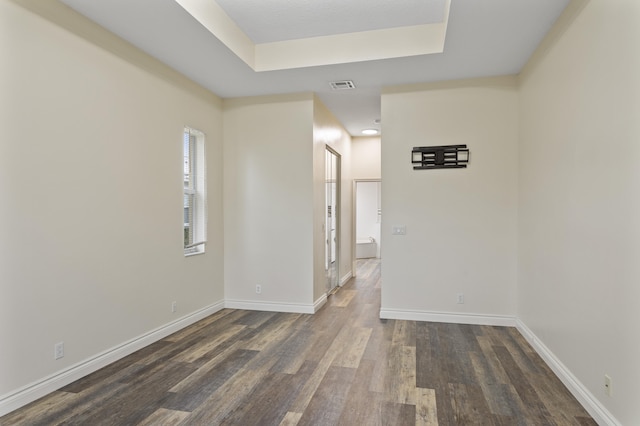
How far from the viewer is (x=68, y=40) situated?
281 centimetres

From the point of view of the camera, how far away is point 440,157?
14.4 ft

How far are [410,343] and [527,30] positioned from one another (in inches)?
116

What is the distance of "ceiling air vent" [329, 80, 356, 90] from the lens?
4359mm

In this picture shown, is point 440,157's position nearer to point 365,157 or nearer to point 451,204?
point 451,204

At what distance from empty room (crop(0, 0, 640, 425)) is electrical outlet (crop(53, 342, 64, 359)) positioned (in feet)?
0.18

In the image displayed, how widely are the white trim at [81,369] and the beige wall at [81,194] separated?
4cm

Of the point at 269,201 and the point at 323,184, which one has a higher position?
the point at 323,184

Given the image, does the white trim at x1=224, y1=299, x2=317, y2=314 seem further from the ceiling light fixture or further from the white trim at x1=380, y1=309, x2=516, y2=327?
the ceiling light fixture

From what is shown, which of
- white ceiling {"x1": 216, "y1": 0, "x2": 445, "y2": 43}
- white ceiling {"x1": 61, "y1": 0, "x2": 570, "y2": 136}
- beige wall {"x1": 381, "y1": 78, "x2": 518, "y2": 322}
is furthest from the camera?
beige wall {"x1": 381, "y1": 78, "x2": 518, "y2": 322}

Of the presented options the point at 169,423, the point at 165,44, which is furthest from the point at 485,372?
the point at 165,44

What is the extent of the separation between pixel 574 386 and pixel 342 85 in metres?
3.55

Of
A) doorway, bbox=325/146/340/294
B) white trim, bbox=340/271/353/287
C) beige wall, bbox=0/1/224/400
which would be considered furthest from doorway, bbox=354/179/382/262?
beige wall, bbox=0/1/224/400

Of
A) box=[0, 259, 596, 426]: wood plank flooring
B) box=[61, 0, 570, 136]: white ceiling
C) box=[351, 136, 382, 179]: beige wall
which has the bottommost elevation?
Answer: box=[0, 259, 596, 426]: wood plank flooring

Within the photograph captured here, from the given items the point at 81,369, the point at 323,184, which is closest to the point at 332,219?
the point at 323,184
